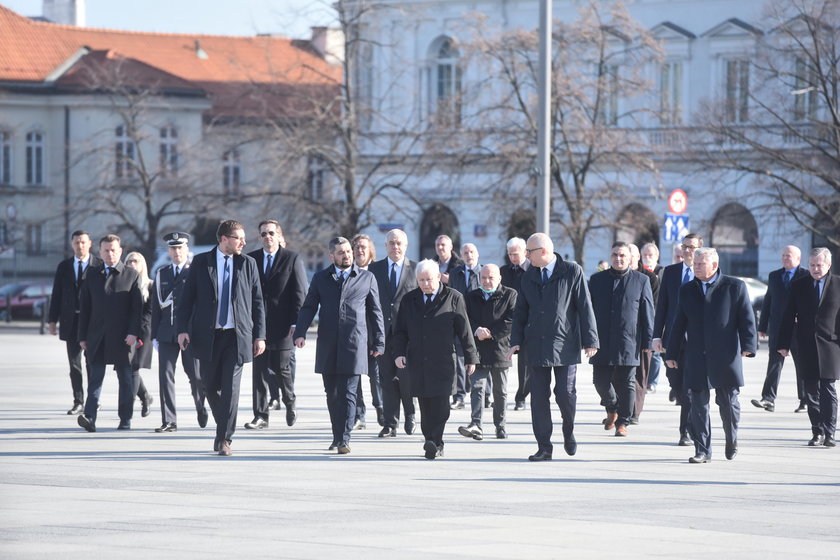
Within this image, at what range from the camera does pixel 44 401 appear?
20.0 meters

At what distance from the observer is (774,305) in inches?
704

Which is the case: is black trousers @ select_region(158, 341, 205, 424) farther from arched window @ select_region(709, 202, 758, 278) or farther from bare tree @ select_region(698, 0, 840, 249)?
arched window @ select_region(709, 202, 758, 278)

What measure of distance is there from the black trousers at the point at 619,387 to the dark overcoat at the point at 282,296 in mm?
3126

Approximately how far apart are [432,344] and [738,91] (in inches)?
1340

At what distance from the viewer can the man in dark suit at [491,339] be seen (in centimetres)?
1606

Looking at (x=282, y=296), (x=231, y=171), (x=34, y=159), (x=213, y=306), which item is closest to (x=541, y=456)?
(x=213, y=306)

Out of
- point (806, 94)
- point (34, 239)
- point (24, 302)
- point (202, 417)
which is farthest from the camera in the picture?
point (34, 239)

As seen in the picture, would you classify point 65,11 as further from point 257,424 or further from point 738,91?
point 257,424

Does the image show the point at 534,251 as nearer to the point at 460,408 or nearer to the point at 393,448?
the point at 393,448

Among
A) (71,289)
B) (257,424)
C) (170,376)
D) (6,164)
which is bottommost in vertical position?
(257,424)

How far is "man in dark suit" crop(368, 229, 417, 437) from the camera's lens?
16.1 m

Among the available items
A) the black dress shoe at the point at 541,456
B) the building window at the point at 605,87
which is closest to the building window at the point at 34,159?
the building window at the point at 605,87

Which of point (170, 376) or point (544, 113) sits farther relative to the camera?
point (544, 113)

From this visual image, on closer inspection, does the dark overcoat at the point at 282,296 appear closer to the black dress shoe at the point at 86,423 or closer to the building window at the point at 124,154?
the black dress shoe at the point at 86,423
